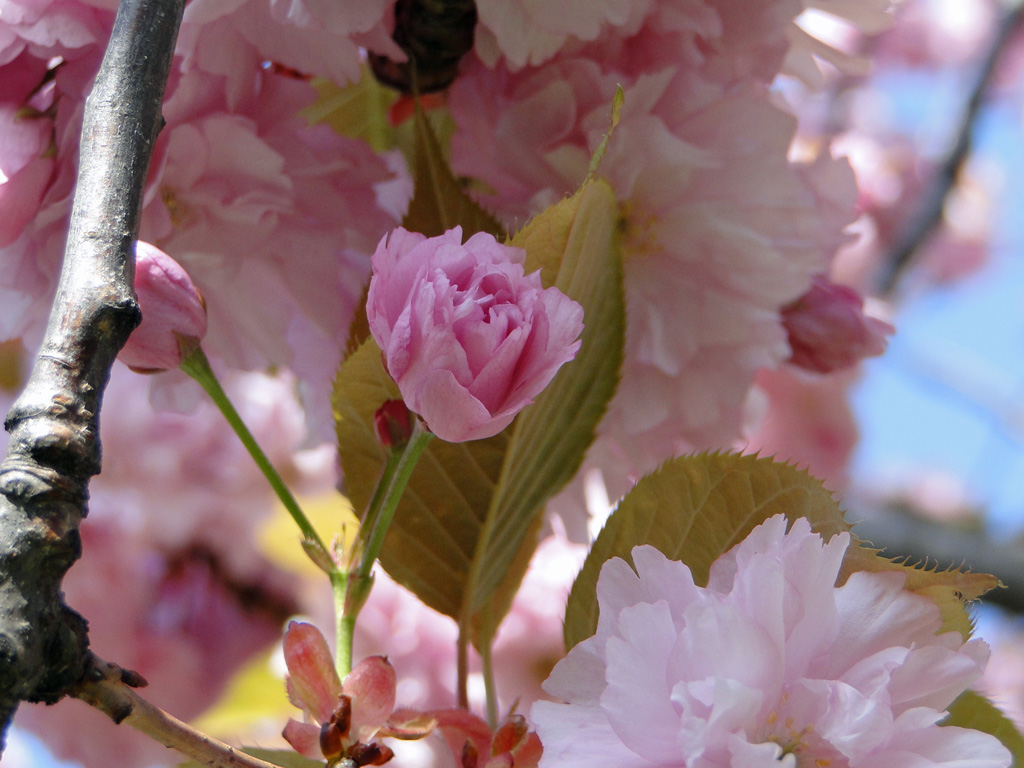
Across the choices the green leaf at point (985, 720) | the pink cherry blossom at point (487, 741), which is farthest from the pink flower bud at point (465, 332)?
the green leaf at point (985, 720)

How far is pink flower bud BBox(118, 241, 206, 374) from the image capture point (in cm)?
30

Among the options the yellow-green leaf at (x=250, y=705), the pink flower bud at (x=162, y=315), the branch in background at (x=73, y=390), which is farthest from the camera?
the yellow-green leaf at (x=250, y=705)

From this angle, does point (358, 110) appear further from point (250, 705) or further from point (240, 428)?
point (250, 705)

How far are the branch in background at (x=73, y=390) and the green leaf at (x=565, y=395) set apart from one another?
124mm

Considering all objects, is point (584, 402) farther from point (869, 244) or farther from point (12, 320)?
point (869, 244)

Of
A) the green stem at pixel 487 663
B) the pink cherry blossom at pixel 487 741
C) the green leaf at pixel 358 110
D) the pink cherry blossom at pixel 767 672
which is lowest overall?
the green stem at pixel 487 663

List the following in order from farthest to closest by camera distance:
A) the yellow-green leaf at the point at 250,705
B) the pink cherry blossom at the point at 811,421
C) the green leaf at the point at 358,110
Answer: the pink cherry blossom at the point at 811,421
the yellow-green leaf at the point at 250,705
the green leaf at the point at 358,110

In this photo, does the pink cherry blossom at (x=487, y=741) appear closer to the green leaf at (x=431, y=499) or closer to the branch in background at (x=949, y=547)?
the green leaf at (x=431, y=499)

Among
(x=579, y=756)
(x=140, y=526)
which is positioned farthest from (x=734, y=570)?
(x=140, y=526)

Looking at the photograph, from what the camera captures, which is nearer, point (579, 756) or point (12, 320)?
point (579, 756)

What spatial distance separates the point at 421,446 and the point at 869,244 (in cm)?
156

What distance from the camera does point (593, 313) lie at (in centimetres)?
37

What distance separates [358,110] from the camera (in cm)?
52

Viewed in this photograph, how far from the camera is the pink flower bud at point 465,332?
9.9 inches
